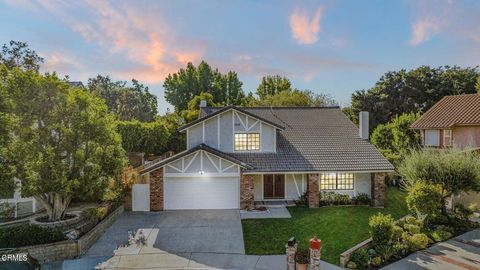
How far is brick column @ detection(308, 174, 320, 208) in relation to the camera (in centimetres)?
2027

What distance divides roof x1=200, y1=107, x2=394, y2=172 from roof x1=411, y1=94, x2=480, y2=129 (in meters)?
8.86

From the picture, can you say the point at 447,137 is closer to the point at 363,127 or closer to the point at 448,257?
the point at 363,127

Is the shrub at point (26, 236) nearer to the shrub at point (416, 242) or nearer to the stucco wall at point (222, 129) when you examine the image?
the stucco wall at point (222, 129)

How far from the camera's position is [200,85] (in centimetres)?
5312

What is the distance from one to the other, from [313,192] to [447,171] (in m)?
7.27

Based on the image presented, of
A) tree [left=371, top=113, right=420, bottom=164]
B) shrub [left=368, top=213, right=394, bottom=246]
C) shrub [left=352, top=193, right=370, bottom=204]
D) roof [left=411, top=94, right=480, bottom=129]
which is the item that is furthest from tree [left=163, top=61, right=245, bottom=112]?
shrub [left=368, top=213, right=394, bottom=246]

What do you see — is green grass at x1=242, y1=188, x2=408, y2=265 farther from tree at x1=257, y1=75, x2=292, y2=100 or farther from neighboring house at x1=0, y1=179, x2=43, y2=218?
tree at x1=257, y1=75, x2=292, y2=100

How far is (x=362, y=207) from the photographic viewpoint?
66.3ft

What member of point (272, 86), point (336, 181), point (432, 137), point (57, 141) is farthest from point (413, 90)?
point (57, 141)

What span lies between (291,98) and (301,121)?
23.9 meters

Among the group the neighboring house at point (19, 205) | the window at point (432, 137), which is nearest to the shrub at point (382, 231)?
the neighboring house at point (19, 205)

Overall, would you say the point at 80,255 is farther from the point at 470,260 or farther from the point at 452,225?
the point at 452,225

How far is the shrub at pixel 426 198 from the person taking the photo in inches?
611

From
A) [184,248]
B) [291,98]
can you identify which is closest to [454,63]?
[291,98]
